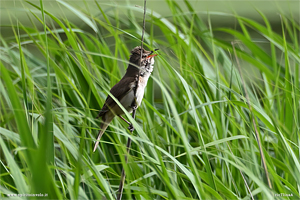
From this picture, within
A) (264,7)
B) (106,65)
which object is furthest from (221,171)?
(264,7)

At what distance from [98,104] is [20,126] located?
643 mm

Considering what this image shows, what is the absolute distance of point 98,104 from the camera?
1.23 metres

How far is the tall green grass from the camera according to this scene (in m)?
0.71

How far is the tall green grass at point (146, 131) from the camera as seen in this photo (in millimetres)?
711

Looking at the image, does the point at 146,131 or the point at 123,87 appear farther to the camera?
the point at 146,131

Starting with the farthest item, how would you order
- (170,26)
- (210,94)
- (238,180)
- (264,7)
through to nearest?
(264,7), (170,26), (210,94), (238,180)

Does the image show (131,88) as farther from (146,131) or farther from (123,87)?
(146,131)

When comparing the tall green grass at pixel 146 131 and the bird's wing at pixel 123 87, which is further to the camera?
the bird's wing at pixel 123 87

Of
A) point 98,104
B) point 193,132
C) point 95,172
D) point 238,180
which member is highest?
point 98,104

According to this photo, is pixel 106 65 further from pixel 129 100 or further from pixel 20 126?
pixel 20 126

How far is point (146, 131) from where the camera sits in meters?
1.17

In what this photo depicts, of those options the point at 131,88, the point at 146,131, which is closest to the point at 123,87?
the point at 131,88

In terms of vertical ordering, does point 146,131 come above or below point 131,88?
below

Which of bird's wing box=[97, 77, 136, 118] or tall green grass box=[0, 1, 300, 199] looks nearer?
tall green grass box=[0, 1, 300, 199]
